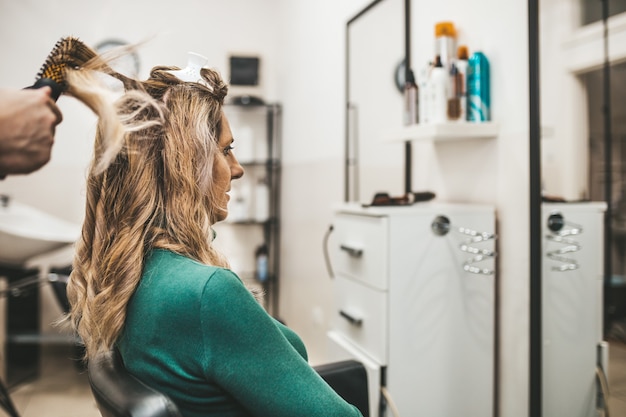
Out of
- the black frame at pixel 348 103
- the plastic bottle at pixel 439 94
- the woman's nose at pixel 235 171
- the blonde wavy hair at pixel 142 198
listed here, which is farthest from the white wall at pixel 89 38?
the blonde wavy hair at pixel 142 198

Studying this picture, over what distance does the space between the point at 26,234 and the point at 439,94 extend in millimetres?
2443

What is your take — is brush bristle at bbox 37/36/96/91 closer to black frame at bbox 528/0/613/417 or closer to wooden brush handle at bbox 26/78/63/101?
wooden brush handle at bbox 26/78/63/101

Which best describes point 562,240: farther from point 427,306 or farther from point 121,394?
point 121,394

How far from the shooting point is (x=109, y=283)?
0.98 m

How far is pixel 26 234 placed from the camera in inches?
119

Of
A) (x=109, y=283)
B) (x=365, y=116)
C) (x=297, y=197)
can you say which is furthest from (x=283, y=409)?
(x=297, y=197)

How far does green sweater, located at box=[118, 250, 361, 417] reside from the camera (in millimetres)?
867

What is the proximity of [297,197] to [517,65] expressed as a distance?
7.62 ft

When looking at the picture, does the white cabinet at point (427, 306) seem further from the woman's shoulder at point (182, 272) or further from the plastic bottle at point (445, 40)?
the woman's shoulder at point (182, 272)

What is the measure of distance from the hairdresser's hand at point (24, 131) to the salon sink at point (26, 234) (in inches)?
99.4

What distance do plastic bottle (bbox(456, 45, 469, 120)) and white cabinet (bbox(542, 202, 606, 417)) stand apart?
0.45 metres

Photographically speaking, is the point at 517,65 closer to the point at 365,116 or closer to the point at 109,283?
the point at 365,116

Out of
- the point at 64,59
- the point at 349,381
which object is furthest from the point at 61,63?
the point at 349,381

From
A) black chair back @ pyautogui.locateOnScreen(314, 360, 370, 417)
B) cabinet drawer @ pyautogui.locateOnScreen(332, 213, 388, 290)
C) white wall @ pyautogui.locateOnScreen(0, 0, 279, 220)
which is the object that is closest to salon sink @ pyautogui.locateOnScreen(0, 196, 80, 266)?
white wall @ pyautogui.locateOnScreen(0, 0, 279, 220)
